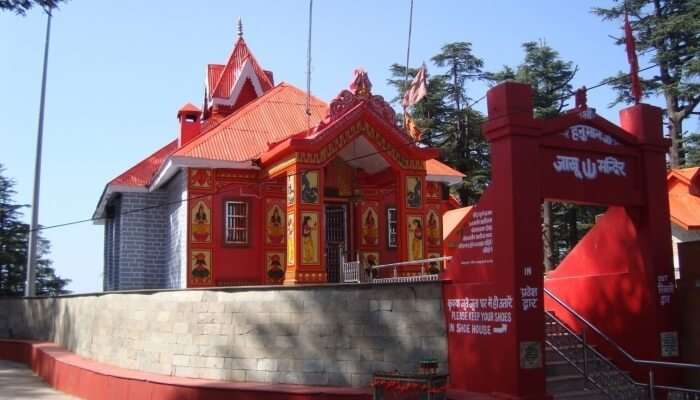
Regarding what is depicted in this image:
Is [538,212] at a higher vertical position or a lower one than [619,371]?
higher

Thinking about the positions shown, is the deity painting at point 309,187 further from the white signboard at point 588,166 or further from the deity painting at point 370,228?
the white signboard at point 588,166

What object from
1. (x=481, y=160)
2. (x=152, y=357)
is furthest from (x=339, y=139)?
(x=481, y=160)

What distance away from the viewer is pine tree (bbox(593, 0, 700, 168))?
32062 millimetres

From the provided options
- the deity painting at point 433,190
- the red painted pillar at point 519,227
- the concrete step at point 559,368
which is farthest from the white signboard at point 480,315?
the deity painting at point 433,190

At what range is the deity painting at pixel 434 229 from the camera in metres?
20.2

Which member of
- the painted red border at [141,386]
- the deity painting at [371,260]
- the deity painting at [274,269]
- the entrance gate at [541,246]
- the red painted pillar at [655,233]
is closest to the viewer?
the entrance gate at [541,246]

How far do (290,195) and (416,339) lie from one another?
7.20 meters

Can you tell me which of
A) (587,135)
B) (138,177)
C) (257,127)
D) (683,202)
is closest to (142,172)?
(138,177)

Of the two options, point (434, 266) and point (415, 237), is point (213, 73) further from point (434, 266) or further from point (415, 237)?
point (434, 266)

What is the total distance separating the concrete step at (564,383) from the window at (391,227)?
9.51 meters

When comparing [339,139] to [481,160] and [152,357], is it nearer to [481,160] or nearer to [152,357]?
[152,357]

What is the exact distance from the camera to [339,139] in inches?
680

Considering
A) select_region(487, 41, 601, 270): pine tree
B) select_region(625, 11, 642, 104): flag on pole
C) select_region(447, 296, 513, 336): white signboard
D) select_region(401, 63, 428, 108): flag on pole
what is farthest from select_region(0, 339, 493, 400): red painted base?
select_region(487, 41, 601, 270): pine tree

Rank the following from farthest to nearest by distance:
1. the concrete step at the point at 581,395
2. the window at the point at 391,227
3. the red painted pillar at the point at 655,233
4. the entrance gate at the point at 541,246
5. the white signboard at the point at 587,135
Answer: the window at the point at 391,227
the red painted pillar at the point at 655,233
the white signboard at the point at 587,135
the concrete step at the point at 581,395
the entrance gate at the point at 541,246
